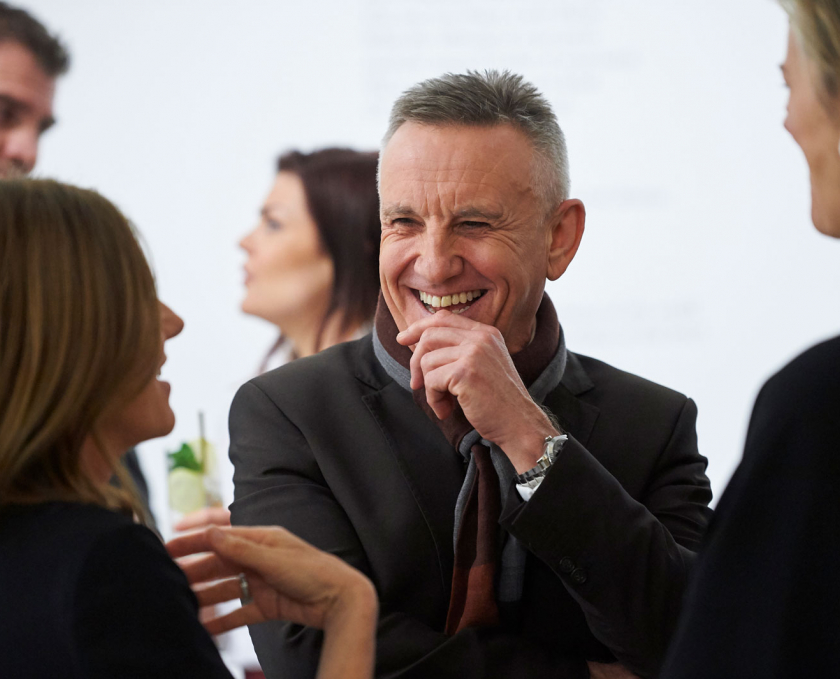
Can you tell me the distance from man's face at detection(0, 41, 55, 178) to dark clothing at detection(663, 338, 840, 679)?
273 centimetres

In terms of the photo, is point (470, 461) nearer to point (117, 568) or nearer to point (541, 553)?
point (541, 553)

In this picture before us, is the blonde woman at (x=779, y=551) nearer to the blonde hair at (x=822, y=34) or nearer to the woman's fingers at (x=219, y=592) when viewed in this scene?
the blonde hair at (x=822, y=34)

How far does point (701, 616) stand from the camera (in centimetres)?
95

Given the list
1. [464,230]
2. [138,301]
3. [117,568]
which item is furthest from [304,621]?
[464,230]

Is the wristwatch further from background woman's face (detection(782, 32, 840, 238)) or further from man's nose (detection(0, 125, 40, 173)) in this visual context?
man's nose (detection(0, 125, 40, 173))

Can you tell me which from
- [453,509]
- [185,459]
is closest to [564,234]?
[453,509]

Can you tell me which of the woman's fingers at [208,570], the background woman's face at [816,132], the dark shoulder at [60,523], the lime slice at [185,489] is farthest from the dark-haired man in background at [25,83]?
the background woman's face at [816,132]

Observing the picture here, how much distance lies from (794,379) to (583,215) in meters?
0.97

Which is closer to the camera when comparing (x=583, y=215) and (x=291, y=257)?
(x=583, y=215)

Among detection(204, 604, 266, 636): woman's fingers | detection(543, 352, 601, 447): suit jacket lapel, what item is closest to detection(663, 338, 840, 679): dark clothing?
detection(204, 604, 266, 636): woman's fingers

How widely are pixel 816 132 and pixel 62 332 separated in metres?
0.96

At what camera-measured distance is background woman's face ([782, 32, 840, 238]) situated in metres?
1.16

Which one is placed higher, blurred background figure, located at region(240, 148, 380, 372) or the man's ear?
the man's ear

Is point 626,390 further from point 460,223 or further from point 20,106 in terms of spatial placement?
point 20,106
